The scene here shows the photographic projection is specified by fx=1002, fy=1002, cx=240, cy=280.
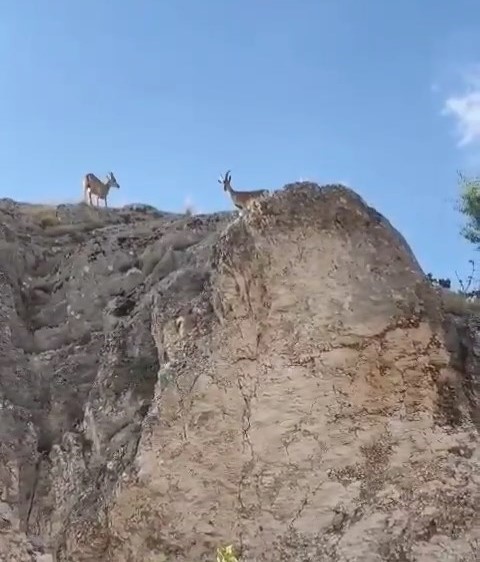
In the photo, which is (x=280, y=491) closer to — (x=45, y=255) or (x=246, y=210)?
(x=246, y=210)

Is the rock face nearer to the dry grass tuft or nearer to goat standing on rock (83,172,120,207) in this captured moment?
the dry grass tuft

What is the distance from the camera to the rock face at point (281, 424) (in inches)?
371

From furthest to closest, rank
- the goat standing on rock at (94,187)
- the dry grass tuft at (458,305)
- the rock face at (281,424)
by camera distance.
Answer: the goat standing on rock at (94,187) < the dry grass tuft at (458,305) < the rock face at (281,424)

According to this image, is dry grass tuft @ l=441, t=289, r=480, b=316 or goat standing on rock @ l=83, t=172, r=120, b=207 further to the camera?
goat standing on rock @ l=83, t=172, r=120, b=207

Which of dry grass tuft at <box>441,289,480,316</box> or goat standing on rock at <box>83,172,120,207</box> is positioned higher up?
goat standing on rock at <box>83,172,120,207</box>

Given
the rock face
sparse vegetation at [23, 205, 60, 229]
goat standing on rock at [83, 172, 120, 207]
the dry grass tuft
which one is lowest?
the rock face

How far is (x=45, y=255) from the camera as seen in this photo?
14531 mm

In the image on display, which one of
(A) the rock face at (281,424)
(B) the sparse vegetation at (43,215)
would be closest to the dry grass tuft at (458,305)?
(A) the rock face at (281,424)

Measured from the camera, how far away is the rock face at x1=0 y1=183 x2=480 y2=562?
9422 millimetres

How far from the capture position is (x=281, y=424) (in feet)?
32.1

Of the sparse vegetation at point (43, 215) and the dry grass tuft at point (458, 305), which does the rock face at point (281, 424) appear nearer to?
the dry grass tuft at point (458, 305)

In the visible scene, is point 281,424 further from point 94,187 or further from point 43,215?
point 94,187

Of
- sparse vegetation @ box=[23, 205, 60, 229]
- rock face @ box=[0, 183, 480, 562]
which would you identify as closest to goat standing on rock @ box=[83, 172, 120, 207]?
sparse vegetation @ box=[23, 205, 60, 229]

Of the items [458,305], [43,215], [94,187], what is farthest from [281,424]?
[94,187]
